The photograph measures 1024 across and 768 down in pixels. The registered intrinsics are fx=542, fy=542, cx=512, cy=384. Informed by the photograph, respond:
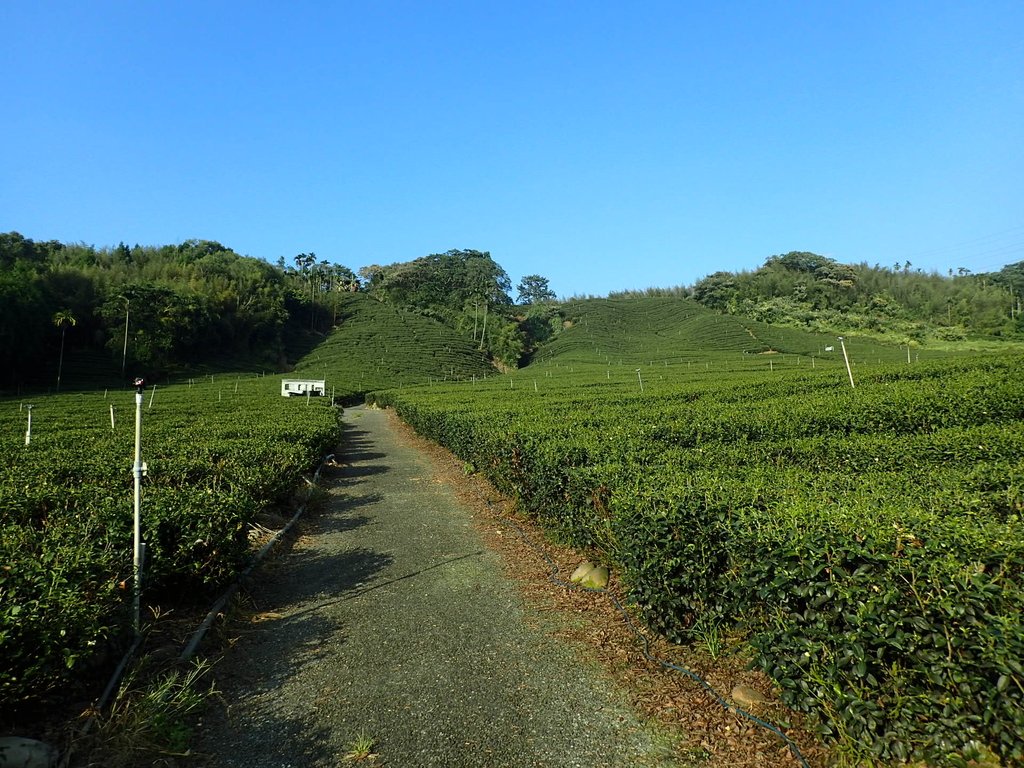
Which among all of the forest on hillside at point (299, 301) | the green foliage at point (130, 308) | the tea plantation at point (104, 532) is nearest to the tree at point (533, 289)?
the forest on hillside at point (299, 301)

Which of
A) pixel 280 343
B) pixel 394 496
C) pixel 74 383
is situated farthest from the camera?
pixel 280 343

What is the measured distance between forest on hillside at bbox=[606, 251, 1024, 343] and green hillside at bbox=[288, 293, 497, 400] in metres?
48.3

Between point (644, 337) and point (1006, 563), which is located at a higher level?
point (644, 337)

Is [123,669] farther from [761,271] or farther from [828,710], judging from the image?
[761,271]

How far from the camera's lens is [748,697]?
3408 millimetres

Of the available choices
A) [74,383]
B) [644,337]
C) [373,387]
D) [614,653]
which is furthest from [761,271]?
[614,653]

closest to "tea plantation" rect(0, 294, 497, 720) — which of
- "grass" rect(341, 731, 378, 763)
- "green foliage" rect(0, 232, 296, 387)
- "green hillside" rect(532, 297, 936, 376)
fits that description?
"grass" rect(341, 731, 378, 763)

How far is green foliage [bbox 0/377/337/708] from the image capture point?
3055 millimetres

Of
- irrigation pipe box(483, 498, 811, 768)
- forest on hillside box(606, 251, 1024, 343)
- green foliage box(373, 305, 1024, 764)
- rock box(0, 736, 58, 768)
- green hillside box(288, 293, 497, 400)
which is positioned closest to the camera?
green foliage box(373, 305, 1024, 764)

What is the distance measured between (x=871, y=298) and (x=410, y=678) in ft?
361

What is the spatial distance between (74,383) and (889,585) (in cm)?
6140

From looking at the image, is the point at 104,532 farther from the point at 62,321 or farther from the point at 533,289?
the point at 533,289

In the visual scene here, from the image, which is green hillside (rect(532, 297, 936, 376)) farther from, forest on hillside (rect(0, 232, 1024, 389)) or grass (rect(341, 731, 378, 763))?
grass (rect(341, 731, 378, 763))

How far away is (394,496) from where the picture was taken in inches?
425
